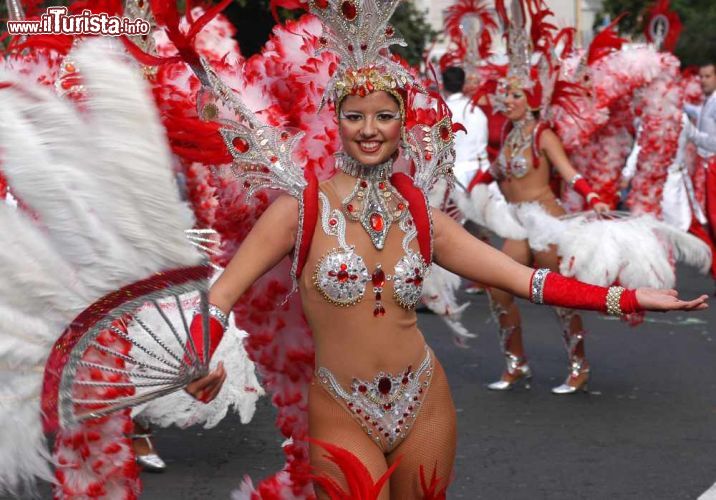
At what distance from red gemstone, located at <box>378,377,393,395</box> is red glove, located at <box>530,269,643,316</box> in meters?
0.50

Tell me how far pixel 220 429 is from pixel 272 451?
0.61 meters

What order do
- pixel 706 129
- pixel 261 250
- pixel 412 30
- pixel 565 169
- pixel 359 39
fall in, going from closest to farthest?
pixel 261 250
pixel 359 39
pixel 565 169
pixel 706 129
pixel 412 30

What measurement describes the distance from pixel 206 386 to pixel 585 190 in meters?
5.19

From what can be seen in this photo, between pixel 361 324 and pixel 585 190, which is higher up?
pixel 361 324

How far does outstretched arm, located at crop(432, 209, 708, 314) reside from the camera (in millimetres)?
4262

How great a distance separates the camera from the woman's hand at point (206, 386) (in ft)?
12.1

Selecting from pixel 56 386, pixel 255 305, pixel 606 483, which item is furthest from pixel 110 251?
pixel 606 483

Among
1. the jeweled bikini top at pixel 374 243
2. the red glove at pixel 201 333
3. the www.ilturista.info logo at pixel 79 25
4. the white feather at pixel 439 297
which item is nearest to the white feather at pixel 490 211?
the www.ilturista.info logo at pixel 79 25

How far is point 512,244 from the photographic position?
28.5ft

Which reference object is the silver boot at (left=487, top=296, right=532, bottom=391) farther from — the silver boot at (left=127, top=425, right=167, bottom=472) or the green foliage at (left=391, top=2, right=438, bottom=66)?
the green foliage at (left=391, top=2, right=438, bottom=66)

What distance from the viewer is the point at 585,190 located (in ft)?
28.0

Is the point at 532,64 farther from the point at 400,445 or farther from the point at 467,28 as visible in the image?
the point at 400,445

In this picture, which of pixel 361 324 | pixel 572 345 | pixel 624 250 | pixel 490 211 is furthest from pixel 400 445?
pixel 490 211

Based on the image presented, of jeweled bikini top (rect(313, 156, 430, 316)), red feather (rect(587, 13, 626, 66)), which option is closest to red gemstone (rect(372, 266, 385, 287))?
jeweled bikini top (rect(313, 156, 430, 316))
